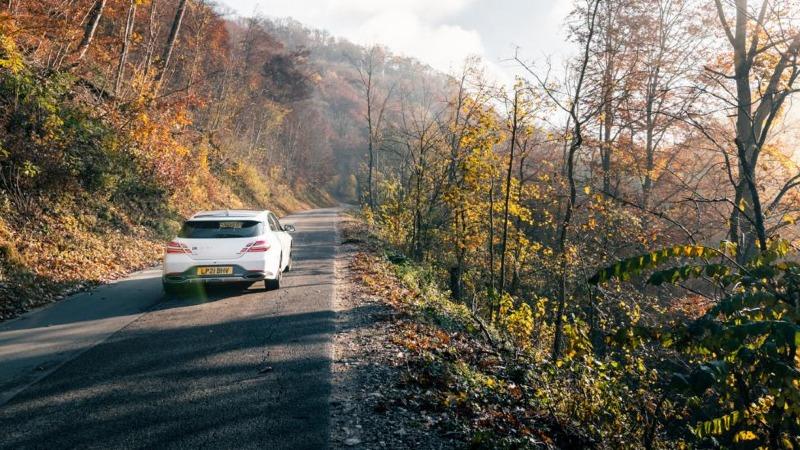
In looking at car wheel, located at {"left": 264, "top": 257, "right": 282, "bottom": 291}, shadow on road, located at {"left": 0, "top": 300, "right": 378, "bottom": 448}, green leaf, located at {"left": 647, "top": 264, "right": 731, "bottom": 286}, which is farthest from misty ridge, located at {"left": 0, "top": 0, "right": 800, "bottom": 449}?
car wheel, located at {"left": 264, "top": 257, "right": 282, "bottom": 291}

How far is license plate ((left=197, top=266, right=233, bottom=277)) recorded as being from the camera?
346 inches

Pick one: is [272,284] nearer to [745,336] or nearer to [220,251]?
[220,251]

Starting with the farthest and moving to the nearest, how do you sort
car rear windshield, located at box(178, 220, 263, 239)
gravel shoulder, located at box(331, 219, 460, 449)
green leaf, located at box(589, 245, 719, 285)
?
car rear windshield, located at box(178, 220, 263, 239)
gravel shoulder, located at box(331, 219, 460, 449)
green leaf, located at box(589, 245, 719, 285)

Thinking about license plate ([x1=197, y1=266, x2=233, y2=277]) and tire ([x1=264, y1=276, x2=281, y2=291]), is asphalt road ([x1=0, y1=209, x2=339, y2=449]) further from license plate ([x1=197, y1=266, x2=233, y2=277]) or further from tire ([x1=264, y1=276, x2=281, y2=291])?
tire ([x1=264, y1=276, x2=281, y2=291])

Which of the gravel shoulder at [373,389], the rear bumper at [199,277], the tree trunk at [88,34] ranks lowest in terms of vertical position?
the gravel shoulder at [373,389]

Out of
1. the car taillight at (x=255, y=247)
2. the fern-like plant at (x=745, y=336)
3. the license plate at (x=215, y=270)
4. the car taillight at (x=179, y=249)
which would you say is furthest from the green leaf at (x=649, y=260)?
the car taillight at (x=179, y=249)

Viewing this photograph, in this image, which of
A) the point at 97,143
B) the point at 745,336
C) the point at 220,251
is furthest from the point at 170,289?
the point at 745,336

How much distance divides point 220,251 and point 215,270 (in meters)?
0.37

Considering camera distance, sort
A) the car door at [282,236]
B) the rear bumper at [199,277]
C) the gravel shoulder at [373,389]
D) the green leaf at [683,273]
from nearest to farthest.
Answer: the green leaf at [683,273]
the gravel shoulder at [373,389]
the rear bumper at [199,277]
the car door at [282,236]

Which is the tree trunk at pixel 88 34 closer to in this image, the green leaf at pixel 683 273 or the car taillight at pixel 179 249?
the car taillight at pixel 179 249

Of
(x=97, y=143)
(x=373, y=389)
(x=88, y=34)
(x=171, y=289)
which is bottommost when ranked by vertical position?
(x=373, y=389)

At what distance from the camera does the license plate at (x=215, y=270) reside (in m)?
8.79

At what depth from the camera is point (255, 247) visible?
29.9 feet

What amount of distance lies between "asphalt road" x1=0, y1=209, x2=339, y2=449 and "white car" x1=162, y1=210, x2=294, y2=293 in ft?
1.63
